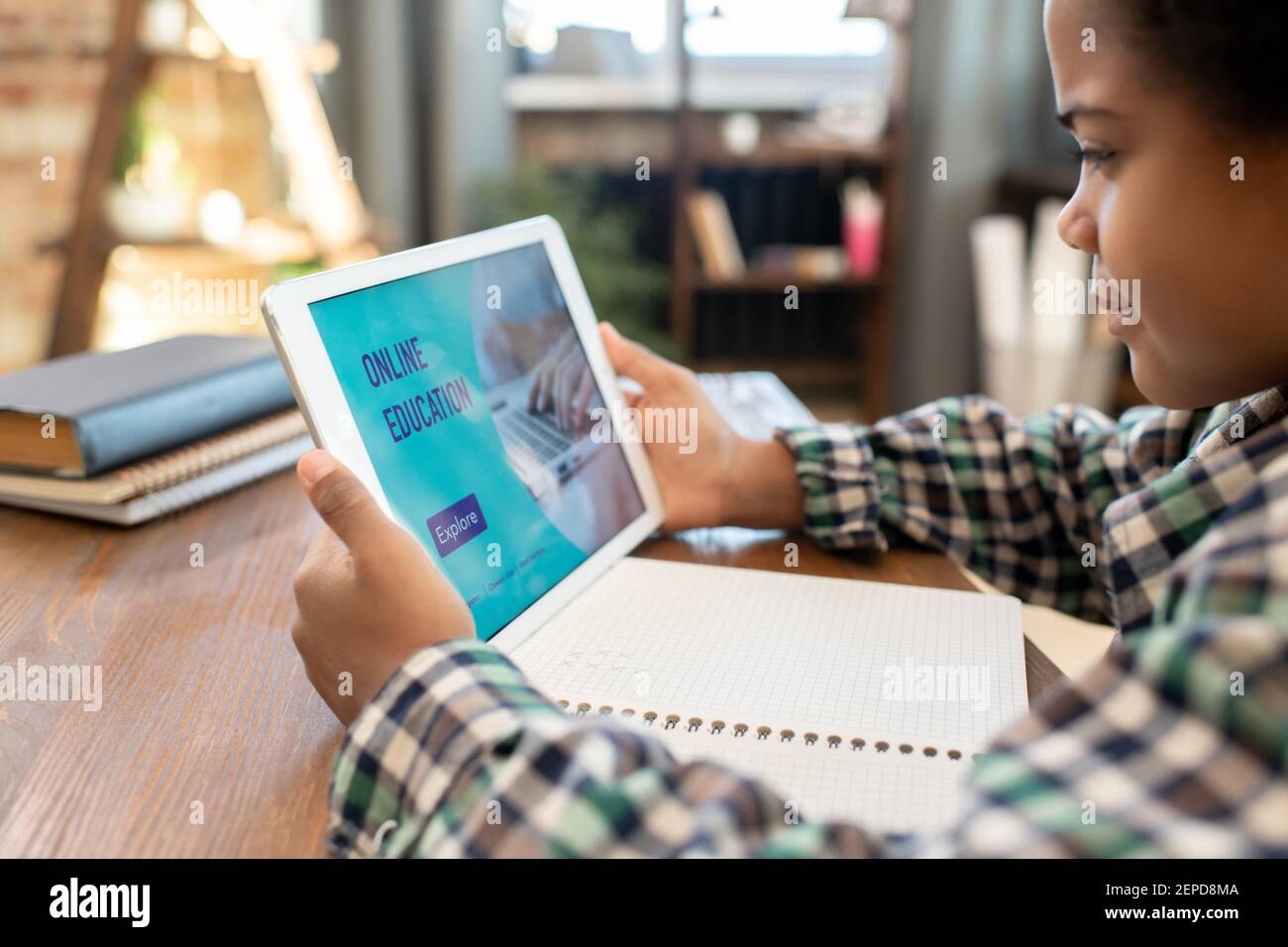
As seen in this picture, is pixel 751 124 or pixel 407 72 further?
pixel 751 124

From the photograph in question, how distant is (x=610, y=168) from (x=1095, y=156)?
281 cm

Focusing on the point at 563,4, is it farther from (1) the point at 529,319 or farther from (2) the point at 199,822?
(2) the point at 199,822

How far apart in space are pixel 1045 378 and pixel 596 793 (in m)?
2.56

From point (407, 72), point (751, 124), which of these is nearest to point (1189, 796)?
point (407, 72)

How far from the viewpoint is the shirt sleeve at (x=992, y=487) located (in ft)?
2.86

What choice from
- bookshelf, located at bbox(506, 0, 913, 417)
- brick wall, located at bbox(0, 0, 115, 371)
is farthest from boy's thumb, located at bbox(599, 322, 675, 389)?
bookshelf, located at bbox(506, 0, 913, 417)

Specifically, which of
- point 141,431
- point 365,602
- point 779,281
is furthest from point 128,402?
point 779,281

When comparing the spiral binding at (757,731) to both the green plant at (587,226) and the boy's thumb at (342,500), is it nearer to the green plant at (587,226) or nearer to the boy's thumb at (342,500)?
the boy's thumb at (342,500)

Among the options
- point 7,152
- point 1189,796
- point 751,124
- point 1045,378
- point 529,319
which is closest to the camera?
point 1189,796

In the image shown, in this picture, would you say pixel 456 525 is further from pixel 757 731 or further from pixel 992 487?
pixel 992 487

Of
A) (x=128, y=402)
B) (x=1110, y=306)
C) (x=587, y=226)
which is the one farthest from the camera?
(x=587, y=226)

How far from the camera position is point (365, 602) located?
56 centimetres
